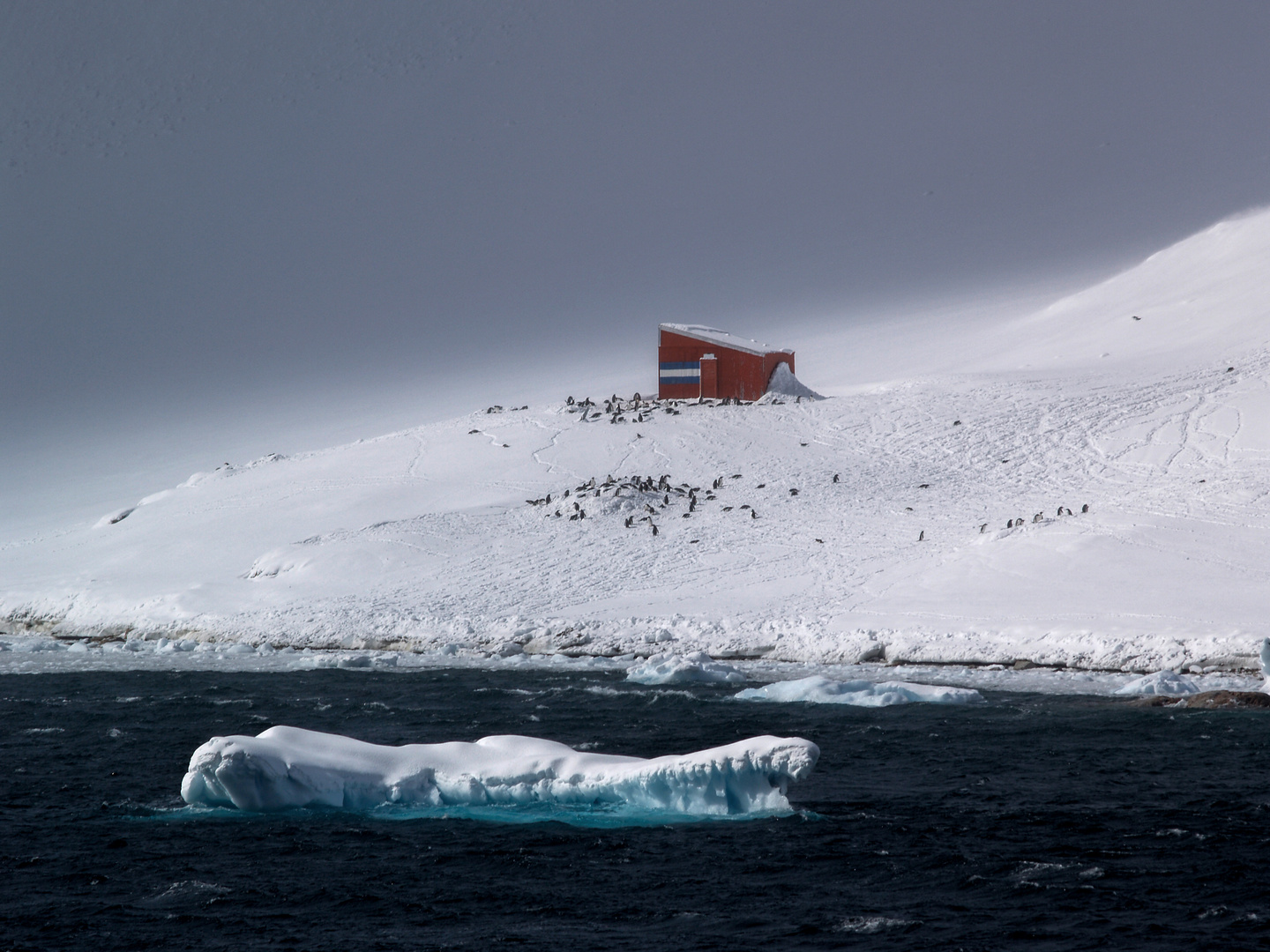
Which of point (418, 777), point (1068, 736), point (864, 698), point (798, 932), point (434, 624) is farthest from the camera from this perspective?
point (434, 624)

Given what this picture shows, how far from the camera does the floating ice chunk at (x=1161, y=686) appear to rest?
2644 cm

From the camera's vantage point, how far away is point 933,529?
42406 mm

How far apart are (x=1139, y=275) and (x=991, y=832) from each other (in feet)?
316

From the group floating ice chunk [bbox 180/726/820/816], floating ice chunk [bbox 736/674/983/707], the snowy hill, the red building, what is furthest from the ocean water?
the red building

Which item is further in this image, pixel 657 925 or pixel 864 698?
pixel 864 698

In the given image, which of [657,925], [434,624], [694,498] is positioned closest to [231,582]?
[434,624]

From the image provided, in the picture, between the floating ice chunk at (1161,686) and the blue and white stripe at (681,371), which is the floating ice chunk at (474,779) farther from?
the blue and white stripe at (681,371)

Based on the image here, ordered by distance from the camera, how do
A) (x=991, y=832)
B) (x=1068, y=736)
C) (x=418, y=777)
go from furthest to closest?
1. (x=1068, y=736)
2. (x=418, y=777)
3. (x=991, y=832)

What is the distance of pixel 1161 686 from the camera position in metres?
26.6

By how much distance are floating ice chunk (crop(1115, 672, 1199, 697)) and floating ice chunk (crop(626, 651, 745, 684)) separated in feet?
28.6

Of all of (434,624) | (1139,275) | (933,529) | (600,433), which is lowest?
(434,624)

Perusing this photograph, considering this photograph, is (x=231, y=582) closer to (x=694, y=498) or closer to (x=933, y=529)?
(x=694, y=498)

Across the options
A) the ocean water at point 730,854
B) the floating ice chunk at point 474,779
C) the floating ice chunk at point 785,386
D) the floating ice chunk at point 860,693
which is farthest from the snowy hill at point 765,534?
the floating ice chunk at point 474,779

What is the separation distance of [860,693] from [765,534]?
18.1 metres
